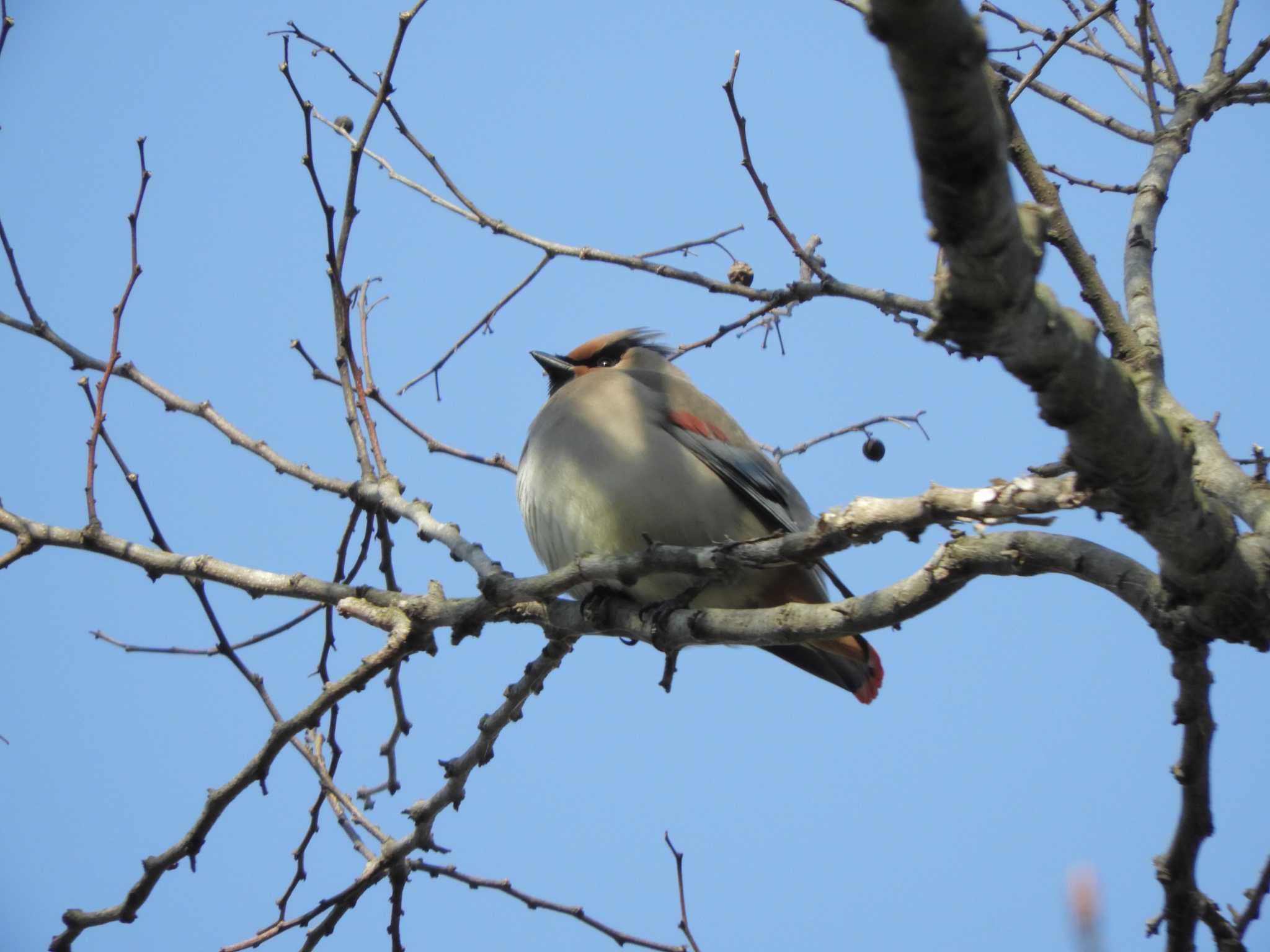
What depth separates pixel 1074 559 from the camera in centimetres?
224

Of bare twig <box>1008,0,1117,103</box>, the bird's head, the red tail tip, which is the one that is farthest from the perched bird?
bare twig <box>1008,0,1117,103</box>

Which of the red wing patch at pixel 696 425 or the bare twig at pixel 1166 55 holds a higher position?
the bare twig at pixel 1166 55

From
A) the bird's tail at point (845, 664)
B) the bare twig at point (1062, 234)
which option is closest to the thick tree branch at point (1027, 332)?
the bare twig at point (1062, 234)

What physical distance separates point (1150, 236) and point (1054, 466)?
3.19ft

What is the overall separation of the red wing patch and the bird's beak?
1085 millimetres

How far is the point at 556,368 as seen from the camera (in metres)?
5.54

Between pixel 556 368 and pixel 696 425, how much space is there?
1242 mm

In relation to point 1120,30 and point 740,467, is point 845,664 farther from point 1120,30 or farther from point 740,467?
point 1120,30

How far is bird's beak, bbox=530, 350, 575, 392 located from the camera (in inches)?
217

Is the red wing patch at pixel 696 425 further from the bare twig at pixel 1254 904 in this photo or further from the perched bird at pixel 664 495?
the bare twig at pixel 1254 904

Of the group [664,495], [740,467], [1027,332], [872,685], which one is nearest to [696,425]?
[740,467]

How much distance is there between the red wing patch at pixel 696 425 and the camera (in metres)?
4.45

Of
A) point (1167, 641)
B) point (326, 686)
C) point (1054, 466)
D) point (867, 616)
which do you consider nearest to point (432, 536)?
point (326, 686)

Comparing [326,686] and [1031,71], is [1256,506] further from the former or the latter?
[326,686]
